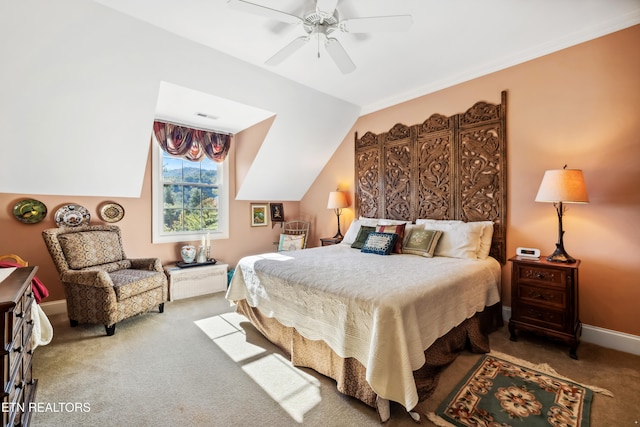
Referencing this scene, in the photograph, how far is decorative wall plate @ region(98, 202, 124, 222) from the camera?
3568mm

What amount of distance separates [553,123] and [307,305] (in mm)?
2876

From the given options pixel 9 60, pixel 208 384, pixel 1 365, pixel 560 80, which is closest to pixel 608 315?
pixel 560 80

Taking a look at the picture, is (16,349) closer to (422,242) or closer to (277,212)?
(422,242)

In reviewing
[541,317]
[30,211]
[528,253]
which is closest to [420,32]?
[528,253]

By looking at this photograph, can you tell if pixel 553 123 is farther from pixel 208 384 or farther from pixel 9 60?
pixel 9 60

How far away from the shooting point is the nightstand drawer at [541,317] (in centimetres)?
236

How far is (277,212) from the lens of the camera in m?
5.27

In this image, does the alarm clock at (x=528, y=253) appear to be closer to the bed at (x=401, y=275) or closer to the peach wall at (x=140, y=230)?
the bed at (x=401, y=275)

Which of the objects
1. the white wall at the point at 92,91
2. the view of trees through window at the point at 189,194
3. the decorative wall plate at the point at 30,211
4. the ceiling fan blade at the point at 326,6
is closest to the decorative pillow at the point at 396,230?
the white wall at the point at 92,91

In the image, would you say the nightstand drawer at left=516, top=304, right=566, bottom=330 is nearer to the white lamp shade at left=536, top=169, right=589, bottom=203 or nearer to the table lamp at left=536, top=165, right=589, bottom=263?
the table lamp at left=536, top=165, right=589, bottom=263

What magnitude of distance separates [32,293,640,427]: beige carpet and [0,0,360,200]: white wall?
5.63ft

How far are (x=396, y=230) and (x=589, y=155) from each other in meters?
1.84

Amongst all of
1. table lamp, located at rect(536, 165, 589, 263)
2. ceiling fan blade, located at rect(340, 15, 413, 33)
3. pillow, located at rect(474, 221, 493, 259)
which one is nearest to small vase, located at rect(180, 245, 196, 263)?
ceiling fan blade, located at rect(340, 15, 413, 33)

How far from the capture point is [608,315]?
2.51 meters
